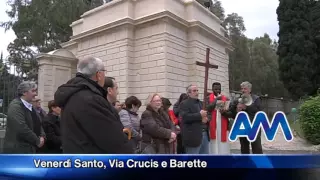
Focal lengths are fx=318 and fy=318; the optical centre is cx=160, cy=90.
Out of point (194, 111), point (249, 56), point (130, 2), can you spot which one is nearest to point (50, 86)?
point (130, 2)

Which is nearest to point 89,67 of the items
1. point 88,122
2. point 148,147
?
point 88,122

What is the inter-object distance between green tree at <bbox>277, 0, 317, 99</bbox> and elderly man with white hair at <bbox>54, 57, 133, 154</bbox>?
1067 inches

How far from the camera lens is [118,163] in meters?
1.62

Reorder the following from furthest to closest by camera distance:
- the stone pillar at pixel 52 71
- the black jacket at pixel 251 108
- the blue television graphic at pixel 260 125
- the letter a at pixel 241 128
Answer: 1. the stone pillar at pixel 52 71
2. the black jacket at pixel 251 108
3. the letter a at pixel 241 128
4. the blue television graphic at pixel 260 125

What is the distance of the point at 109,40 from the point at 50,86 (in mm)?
3992

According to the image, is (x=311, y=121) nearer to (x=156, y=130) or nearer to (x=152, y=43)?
(x=152, y=43)

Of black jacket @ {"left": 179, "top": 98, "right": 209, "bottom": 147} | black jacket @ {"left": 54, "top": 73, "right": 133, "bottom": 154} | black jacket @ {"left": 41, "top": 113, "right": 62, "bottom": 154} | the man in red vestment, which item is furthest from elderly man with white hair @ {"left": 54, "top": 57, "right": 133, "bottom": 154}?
the man in red vestment

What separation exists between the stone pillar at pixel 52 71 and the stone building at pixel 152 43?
0.45m

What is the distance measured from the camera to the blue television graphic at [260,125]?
240 centimetres

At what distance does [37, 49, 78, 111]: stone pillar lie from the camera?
15.2 meters

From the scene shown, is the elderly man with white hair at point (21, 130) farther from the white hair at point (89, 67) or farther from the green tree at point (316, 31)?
the green tree at point (316, 31)

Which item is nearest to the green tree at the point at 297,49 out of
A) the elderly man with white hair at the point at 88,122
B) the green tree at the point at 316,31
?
the green tree at the point at 316,31

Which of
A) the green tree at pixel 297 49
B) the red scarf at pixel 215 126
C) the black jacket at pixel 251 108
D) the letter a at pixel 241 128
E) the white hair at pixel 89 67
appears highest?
the green tree at pixel 297 49

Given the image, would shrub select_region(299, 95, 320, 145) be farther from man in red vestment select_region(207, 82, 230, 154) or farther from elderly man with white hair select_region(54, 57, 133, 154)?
elderly man with white hair select_region(54, 57, 133, 154)
